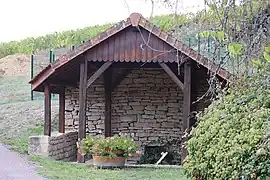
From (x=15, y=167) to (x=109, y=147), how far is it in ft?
6.21

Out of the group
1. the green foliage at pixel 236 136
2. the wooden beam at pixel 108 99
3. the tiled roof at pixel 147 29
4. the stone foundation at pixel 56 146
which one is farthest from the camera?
the wooden beam at pixel 108 99

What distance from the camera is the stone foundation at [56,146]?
1188 cm

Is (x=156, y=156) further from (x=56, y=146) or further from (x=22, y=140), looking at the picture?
(x=22, y=140)

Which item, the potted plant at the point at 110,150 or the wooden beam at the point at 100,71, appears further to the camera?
the wooden beam at the point at 100,71

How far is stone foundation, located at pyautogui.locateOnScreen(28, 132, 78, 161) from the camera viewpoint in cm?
1188

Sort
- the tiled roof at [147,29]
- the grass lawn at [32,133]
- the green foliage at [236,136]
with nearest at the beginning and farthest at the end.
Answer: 1. the green foliage at [236,136]
2. the grass lawn at [32,133]
3. the tiled roof at [147,29]

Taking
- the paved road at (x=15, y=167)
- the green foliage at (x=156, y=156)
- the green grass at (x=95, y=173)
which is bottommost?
the green foliage at (x=156, y=156)

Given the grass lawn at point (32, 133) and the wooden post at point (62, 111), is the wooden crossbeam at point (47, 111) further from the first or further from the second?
the wooden post at point (62, 111)

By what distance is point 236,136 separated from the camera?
467 centimetres

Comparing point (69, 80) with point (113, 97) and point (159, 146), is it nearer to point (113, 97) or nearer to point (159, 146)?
point (113, 97)

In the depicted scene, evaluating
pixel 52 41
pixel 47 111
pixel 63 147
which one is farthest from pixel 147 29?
pixel 52 41

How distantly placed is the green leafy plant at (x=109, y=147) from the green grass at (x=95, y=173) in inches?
13.4

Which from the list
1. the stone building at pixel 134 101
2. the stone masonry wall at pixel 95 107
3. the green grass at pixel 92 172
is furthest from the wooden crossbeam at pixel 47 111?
the stone masonry wall at pixel 95 107

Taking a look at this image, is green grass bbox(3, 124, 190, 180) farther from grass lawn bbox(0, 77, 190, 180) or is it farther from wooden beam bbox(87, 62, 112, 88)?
wooden beam bbox(87, 62, 112, 88)
